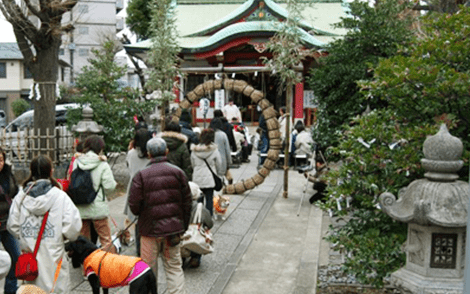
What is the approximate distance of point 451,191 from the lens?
161 inches

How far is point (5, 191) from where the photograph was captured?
5156mm

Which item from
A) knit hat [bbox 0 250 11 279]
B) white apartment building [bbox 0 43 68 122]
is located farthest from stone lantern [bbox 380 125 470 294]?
white apartment building [bbox 0 43 68 122]

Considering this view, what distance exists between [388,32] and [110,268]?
6382mm

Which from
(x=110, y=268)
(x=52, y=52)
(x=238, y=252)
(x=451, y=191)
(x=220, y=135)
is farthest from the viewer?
(x=52, y=52)

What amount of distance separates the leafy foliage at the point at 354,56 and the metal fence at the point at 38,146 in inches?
256

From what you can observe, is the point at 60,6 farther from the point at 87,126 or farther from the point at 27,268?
the point at 27,268

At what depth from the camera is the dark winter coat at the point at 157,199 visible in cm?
479

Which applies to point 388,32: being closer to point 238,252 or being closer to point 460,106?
point 460,106

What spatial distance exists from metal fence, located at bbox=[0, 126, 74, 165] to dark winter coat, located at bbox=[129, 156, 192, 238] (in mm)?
7417

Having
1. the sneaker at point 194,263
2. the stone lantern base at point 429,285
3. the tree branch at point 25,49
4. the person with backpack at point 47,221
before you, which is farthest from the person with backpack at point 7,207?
the tree branch at point 25,49

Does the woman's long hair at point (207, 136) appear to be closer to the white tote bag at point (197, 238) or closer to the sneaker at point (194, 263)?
the white tote bag at point (197, 238)

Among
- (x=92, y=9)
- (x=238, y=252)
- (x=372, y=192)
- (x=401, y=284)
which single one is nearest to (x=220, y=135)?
(x=238, y=252)

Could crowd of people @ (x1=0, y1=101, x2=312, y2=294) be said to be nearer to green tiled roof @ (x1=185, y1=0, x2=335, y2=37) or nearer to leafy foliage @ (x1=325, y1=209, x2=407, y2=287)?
leafy foliage @ (x1=325, y1=209, x2=407, y2=287)


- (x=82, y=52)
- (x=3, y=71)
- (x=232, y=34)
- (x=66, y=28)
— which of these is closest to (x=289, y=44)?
(x=66, y=28)
